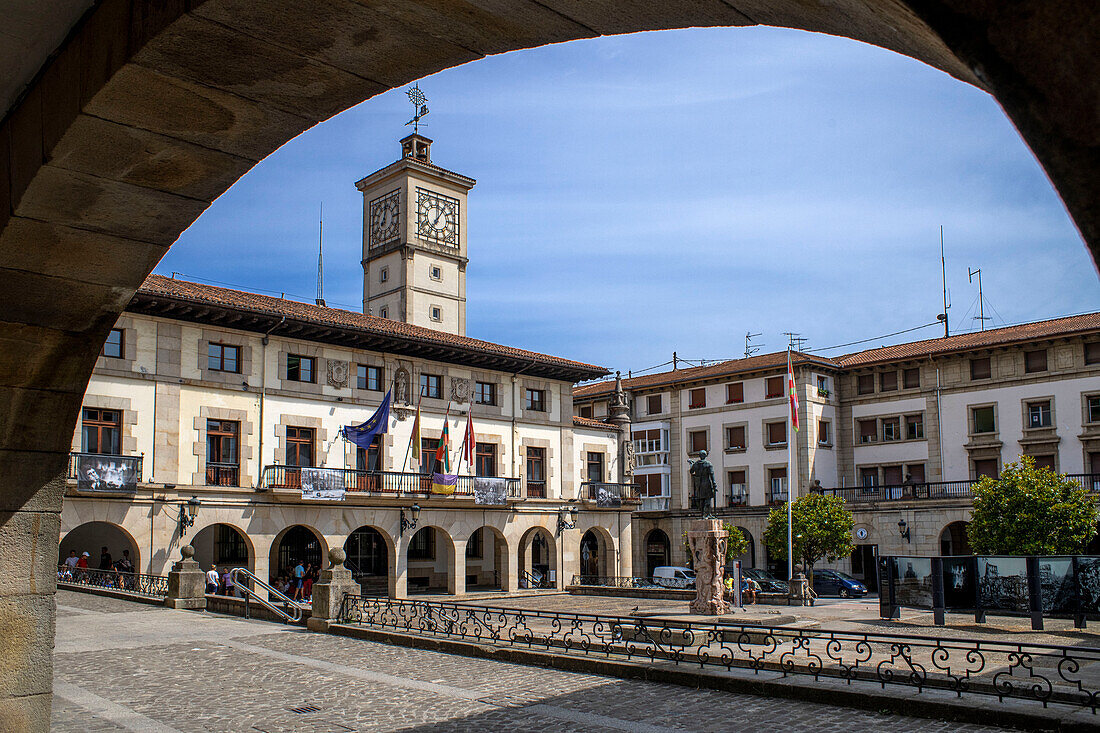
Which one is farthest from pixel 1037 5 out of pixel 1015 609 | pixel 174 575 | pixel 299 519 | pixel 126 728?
pixel 299 519

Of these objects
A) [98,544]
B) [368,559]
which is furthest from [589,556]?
[98,544]

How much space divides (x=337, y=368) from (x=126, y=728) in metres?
24.5

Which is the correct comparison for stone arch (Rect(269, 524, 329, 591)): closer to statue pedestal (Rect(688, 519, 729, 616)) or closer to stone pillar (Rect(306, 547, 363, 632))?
stone pillar (Rect(306, 547, 363, 632))

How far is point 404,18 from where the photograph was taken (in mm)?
2904

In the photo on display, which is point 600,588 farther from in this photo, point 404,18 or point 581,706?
point 404,18

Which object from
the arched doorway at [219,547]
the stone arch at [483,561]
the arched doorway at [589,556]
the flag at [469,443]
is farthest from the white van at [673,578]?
the arched doorway at [219,547]

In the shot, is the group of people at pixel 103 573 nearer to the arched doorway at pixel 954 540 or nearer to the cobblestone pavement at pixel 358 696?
the cobblestone pavement at pixel 358 696

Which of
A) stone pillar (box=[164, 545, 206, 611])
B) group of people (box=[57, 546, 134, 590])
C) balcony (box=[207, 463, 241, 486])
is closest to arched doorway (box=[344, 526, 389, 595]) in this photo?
balcony (box=[207, 463, 241, 486])

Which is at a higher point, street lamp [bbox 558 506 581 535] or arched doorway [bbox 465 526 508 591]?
street lamp [bbox 558 506 581 535]

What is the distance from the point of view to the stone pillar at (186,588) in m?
24.1

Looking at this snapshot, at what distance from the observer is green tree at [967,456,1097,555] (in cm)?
3488

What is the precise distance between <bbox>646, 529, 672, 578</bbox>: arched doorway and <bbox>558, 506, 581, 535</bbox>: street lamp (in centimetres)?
1547

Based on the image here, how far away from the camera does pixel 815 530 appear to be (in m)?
41.5

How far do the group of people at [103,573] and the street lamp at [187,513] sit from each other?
76.6 inches
